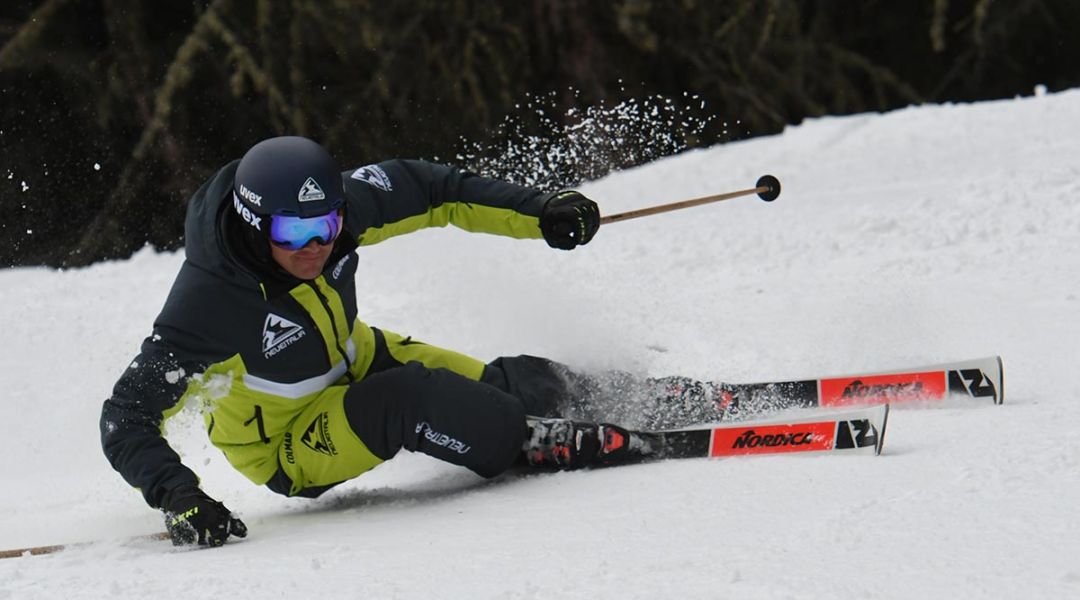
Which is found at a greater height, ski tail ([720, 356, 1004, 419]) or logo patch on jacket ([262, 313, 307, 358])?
logo patch on jacket ([262, 313, 307, 358])

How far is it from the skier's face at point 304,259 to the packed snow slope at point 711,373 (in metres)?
0.55

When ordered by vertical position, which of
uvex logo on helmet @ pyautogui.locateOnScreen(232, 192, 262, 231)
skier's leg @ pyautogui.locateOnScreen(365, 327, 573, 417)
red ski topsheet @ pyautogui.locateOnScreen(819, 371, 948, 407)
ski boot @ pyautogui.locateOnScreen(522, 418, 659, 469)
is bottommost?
ski boot @ pyautogui.locateOnScreen(522, 418, 659, 469)

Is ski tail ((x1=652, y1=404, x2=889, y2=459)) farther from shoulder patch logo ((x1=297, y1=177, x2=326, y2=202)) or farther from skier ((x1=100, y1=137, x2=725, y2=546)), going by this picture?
shoulder patch logo ((x1=297, y1=177, x2=326, y2=202))

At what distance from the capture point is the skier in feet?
8.80

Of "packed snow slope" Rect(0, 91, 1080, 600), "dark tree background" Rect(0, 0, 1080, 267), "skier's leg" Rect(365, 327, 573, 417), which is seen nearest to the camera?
"packed snow slope" Rect(0, 91, 1080, 600)

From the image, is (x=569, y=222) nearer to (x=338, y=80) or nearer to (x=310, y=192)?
(x=310, y=192)

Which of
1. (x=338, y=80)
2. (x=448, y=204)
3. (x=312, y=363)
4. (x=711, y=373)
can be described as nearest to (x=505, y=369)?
(x=448, y=204)

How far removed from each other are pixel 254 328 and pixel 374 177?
56cm

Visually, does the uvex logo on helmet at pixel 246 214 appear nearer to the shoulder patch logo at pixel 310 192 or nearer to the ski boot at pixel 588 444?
the shoulder patch logo at pixel 310 192

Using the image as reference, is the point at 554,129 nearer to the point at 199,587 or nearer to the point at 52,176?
the point at 52,176

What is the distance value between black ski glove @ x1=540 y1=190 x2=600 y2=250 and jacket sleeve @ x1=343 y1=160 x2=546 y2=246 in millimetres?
49

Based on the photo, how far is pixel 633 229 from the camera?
5.51 metres

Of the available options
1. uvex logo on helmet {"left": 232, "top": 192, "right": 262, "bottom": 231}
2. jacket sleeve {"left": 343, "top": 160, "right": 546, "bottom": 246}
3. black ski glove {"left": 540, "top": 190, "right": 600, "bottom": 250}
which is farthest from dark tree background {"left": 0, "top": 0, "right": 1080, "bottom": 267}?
uvex logo on helmet {"left": 232, "top": 192, "right": 262, "bottom": 231}

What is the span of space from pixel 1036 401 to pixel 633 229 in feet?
9.12
